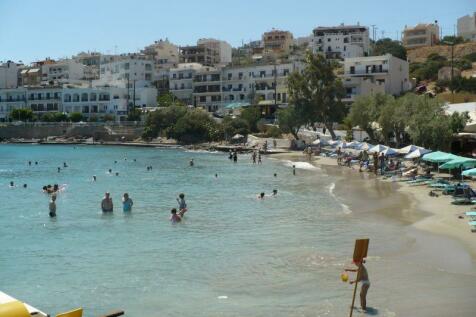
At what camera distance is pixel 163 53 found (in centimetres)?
14625

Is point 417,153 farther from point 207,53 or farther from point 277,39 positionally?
point 277,39

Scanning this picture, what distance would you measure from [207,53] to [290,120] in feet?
258

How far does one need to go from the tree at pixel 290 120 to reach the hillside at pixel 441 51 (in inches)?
2370

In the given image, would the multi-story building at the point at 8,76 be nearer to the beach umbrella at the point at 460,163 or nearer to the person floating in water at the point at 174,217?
the person floating in water at the point at 174,217

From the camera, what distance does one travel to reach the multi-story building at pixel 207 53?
144000 mm

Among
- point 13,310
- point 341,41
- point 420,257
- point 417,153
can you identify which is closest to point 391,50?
point 341,41

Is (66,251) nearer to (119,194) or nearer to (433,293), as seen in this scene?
(433,293)

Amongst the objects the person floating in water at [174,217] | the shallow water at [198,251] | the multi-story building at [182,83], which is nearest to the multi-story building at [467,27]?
the multi-story building at [182,83]

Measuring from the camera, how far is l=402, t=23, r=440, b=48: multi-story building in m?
142

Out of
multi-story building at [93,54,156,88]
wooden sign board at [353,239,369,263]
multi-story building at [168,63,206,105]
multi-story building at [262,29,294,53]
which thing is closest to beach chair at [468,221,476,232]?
wooden sign board at [353,239,369,263]

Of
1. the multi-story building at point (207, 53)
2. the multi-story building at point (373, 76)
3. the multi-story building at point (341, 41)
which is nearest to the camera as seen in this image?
the multi-story building at point (373, 76)

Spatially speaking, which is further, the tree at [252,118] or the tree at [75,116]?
the tree at [75,116]

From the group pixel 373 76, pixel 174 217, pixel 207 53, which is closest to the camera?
pixel 174 217

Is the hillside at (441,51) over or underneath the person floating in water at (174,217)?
over
